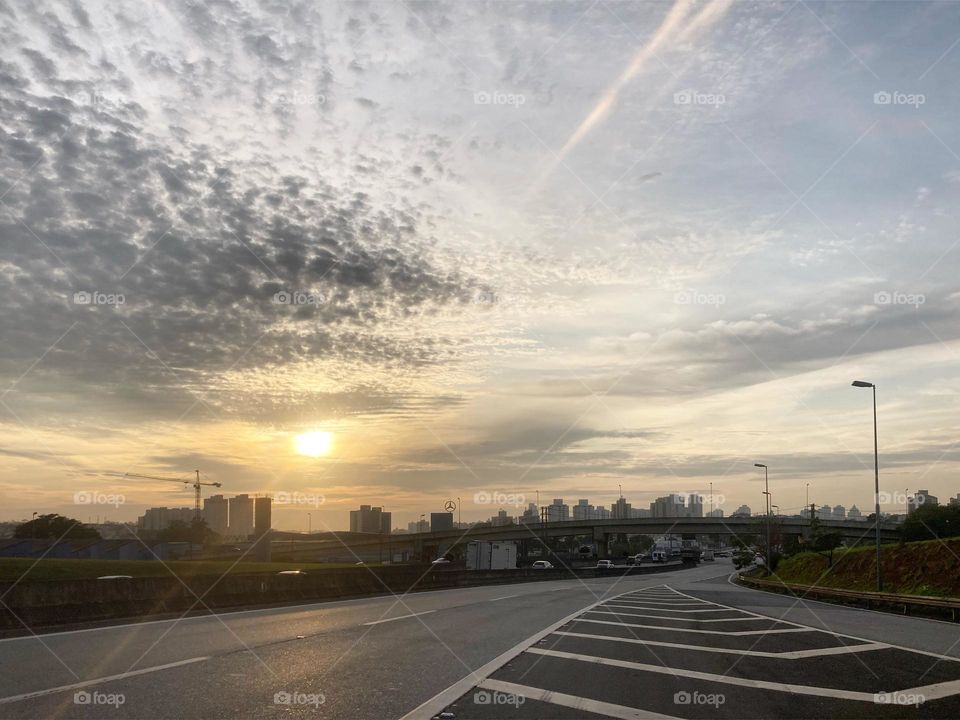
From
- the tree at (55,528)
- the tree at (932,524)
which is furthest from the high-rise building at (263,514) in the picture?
the tree at (55,528)

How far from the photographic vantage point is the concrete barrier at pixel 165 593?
1619 cm

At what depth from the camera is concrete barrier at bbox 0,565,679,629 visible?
1619cm

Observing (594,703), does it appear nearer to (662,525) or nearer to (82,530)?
(82,530)

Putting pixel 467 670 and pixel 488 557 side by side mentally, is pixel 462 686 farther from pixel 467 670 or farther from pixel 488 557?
pixel 488 557

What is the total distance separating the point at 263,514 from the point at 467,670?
52520 millimetres

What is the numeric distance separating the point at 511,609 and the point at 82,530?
108066 mm

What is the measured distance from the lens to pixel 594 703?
8516 millimetres

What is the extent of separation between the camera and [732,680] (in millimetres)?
10148

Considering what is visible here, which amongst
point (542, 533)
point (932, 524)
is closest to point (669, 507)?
point (542, 533)

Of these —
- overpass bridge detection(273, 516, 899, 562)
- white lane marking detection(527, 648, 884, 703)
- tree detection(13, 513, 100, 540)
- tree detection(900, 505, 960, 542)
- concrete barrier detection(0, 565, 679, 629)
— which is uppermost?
white lane marking detection(527, 648, 884, 703)

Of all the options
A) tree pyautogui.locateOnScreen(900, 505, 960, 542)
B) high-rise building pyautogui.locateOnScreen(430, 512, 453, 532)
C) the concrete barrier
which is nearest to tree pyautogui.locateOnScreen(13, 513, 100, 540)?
high-rise building pyautogui.locateOnScreen(430, 512, 453, 532)

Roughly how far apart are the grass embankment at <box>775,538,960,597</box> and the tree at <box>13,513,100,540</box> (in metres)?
91.4

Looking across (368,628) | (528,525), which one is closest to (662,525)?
(528,525)

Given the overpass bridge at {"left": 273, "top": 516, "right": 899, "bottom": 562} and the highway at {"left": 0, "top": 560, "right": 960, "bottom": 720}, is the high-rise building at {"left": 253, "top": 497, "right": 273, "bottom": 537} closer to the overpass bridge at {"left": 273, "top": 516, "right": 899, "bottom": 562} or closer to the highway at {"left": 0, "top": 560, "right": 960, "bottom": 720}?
the highway at {"left": 0, "top": 560, "right": 960, "bottom": 720}
